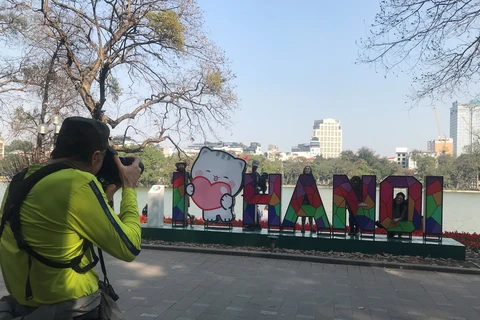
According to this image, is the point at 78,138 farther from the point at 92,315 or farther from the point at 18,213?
the point at 92,315

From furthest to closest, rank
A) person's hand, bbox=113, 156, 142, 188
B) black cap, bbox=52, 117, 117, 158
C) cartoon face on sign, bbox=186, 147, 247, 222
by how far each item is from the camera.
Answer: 1. cartoon face on sign, bbox=186, 147, 247, 222
2. person's hand, bbox=113, 156, 142, 188
3. black cap, bbox=52, 117, 117, 158

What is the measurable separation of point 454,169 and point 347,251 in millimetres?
14302

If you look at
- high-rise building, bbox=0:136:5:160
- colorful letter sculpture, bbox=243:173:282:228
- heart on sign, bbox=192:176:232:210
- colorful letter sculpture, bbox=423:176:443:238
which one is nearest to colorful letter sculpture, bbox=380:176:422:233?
colorful letter sculpture, bbox=423:176:443:238

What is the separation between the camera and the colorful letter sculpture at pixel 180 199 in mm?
10234

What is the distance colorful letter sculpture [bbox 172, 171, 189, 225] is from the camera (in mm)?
10234

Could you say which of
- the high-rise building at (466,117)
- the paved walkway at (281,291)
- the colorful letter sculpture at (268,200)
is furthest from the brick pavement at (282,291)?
the high-rise building at (466,117)

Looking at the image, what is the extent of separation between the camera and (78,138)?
5.56 ft

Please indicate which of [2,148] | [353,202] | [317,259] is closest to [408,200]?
[353,202]

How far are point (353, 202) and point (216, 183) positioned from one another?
137 inches

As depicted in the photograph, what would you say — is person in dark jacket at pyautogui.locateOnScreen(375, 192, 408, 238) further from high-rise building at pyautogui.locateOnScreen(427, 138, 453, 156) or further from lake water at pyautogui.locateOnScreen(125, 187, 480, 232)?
high-rise building at pyautogui.locateOnScreen(427, 138, 453, 156)

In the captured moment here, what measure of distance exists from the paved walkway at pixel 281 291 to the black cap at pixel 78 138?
368 cm

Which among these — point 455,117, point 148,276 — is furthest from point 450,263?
point 455,117

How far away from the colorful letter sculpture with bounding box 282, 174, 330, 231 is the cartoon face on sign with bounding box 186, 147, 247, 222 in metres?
1.46

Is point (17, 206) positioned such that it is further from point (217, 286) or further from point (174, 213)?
point (174, 213)
